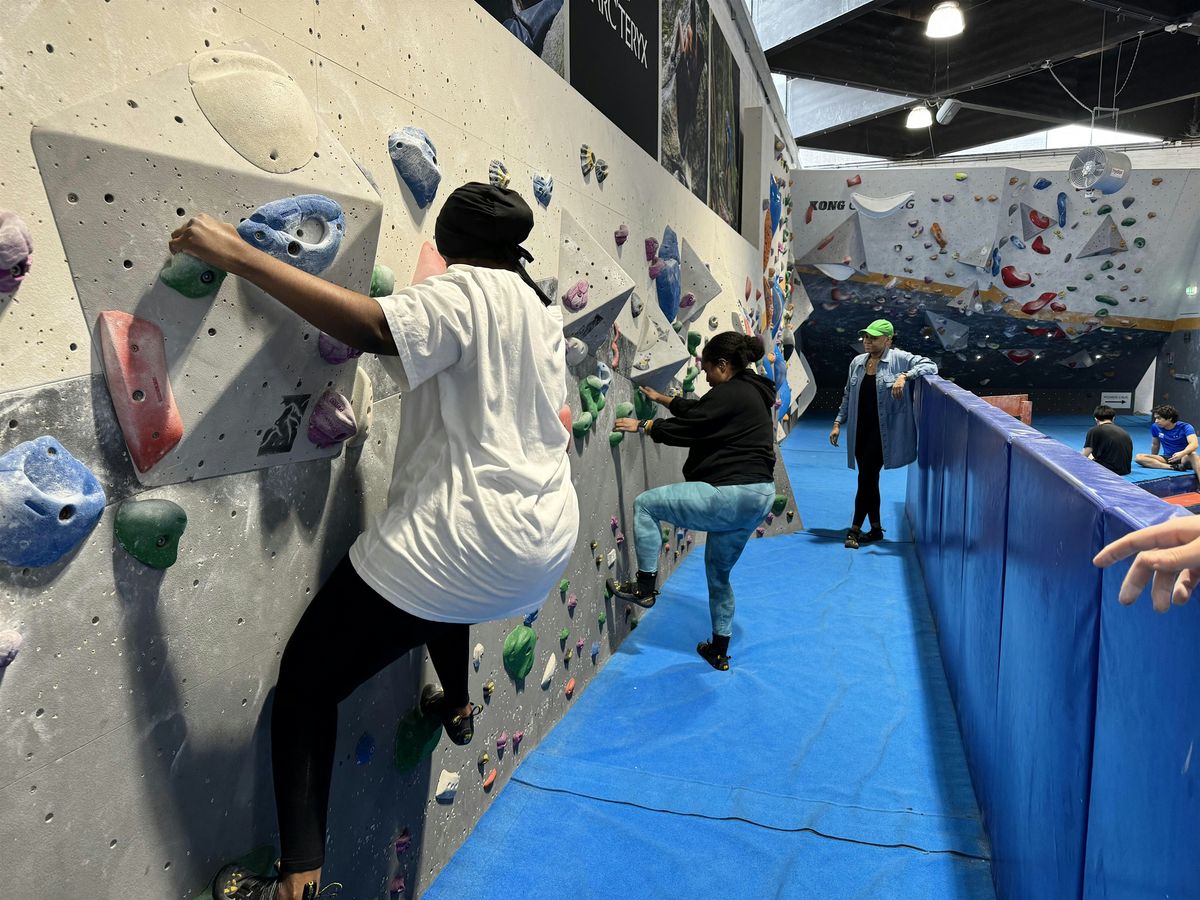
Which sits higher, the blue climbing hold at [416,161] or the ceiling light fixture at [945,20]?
the ceiling light fixture at [945,20]

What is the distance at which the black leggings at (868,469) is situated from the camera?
474 cm

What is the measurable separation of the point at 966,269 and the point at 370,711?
983 centimetres

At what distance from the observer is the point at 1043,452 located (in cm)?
148

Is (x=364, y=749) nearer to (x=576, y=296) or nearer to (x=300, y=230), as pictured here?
(x=300, y=230)

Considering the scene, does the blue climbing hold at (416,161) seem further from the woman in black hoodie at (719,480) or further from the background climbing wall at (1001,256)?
the background climbing wall at (1001,256)

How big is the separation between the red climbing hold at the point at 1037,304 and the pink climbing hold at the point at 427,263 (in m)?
10.3

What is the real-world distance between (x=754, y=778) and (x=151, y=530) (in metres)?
1.81

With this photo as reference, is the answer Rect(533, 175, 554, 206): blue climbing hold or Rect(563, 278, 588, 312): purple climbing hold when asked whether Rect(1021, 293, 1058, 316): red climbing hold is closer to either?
Rect(563, 278, 588, 312): purple climbing hold

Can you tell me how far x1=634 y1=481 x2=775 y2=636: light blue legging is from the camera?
9.39ft

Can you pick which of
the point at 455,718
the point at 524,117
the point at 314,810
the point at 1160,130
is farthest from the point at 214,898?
the point at 1160,130

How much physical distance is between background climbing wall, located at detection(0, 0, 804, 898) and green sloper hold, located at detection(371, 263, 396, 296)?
48mm

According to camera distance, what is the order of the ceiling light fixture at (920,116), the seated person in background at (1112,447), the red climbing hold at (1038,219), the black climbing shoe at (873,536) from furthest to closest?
the ceiling light fixture at (920,116)
the red climbing hold at (1038,219)
the seated person in background at (1112,447)
the black climbing shoe at (873,536)

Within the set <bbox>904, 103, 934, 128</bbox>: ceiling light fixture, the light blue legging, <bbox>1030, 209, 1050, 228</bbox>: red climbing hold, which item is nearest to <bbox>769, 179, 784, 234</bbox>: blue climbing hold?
<bbox>1030, 209, 1050, 228</bbox>: red climbing hold

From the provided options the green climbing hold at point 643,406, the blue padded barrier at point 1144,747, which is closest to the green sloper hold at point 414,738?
the blue padded barrier at point 1144,747
